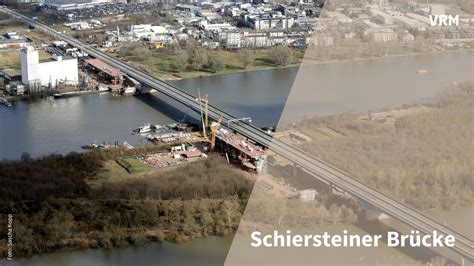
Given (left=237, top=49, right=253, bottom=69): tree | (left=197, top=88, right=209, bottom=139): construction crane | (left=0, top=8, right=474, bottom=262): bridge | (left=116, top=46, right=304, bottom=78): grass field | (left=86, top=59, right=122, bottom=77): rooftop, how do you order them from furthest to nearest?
(left=237, top=49, right=253, bottom=69): tree → (left=116, top=46, right=304, bottom=78): grass field → (left=86, top=59, right=122, bottom=77): rooftop → (left=197, top=88, right=209, bottom=139): construction crane → (left=0, top=8, right=474, bottom=262): bridge

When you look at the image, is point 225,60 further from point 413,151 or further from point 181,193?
point 181,193

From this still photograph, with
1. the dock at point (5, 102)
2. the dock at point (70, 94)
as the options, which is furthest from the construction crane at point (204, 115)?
the dock at point (5, 102)

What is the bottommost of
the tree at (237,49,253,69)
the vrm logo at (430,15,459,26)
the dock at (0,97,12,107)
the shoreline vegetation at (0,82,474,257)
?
the dock at (0,97,12,107)

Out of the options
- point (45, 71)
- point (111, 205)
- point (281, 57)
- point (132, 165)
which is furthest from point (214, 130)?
point (281, 57)

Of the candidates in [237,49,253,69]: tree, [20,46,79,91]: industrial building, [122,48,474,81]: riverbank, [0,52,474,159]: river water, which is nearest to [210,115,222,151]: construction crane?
[0,52,474,159]: river water

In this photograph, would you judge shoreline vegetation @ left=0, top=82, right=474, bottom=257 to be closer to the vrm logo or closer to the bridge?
the bridge

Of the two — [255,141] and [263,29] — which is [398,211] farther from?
[263,29]

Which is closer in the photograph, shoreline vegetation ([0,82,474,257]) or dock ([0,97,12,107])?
shoreline vegetation ([0,82,474,257])
